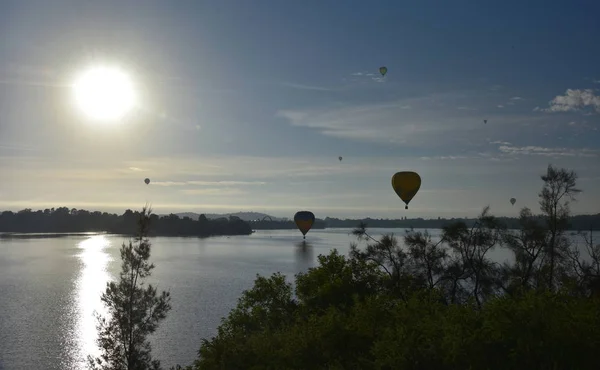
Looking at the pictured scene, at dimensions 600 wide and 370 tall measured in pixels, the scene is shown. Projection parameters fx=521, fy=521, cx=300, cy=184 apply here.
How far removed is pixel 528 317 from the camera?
442 inches

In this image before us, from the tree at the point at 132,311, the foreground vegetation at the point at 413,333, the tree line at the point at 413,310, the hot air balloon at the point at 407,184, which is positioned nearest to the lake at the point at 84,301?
the tree at the point at 132,311

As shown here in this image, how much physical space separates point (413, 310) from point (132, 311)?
21.8 meters

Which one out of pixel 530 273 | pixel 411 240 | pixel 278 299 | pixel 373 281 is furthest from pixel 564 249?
pixel 278 299

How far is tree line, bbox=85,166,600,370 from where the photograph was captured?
11.1 metres

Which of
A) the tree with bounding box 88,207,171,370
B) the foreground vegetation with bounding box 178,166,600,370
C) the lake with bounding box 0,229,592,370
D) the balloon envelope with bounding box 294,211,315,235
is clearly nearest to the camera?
the foreground vegetation with bounding box 178,166,600,370

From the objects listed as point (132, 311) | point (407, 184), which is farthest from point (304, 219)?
point (132, 311)

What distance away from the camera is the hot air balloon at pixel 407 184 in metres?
45.7

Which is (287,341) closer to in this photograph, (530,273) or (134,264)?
(134,264)

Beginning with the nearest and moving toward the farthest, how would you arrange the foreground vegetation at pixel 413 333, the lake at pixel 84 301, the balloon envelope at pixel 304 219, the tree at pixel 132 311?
the foreground vegetation at pixel 413 333 < the tree at pixel 132 311 < the lake at pixel 84 301 < the balloon envelope at pixel 304 219

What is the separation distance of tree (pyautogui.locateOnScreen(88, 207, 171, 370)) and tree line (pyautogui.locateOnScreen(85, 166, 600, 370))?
7 centimetres

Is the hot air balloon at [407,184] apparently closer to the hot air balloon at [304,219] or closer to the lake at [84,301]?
the lake at [84,301]

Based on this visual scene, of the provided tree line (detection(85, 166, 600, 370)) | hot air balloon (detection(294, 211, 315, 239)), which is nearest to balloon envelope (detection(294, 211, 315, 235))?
hot air balloon (detection(294, 211, 315, 239))

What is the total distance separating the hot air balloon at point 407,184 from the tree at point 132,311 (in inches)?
902

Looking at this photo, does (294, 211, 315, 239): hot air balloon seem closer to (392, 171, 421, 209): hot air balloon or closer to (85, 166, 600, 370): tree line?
(392, 171, 421, 209): hot air balloon
